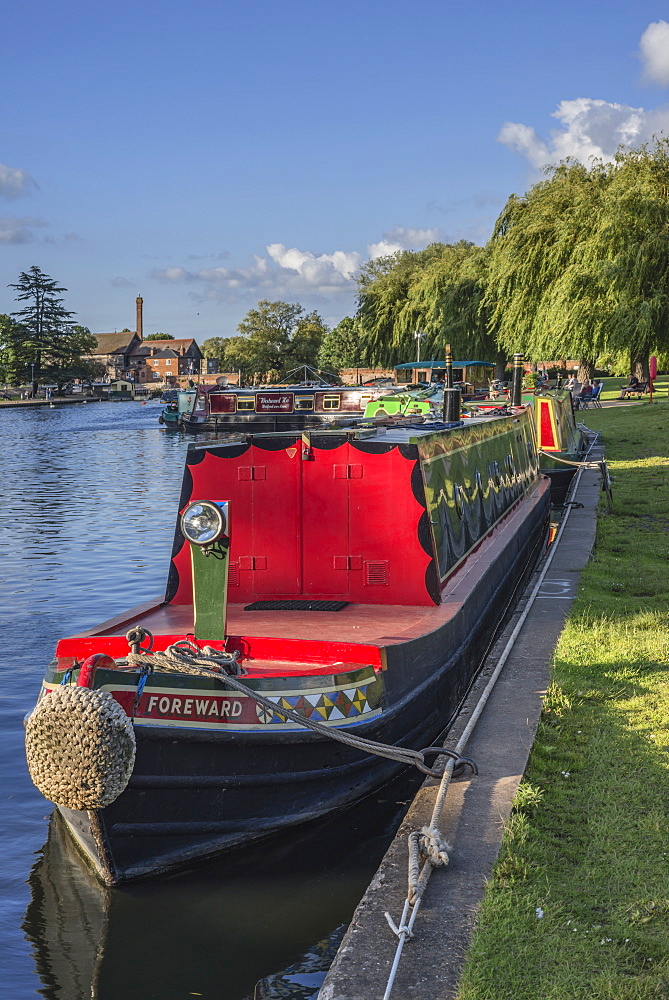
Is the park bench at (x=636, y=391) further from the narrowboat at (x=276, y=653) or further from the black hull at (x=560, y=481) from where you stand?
the narrowboat at (x=276, y=653)

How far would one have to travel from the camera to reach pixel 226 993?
4961mm

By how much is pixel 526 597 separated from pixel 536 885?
6597mm

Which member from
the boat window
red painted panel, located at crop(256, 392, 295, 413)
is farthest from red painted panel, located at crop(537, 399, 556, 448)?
red painted panel, located at crop(256, 392, 295, 413)

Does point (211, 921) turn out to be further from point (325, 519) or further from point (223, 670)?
point (325, 519)

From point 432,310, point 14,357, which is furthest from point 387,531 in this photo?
point 14,357

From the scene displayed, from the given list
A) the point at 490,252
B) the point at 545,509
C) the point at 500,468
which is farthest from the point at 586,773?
the point at 490,252

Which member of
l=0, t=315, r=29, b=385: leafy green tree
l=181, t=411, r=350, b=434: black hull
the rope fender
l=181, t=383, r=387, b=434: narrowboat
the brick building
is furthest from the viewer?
the brick building

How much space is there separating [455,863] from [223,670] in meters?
1.64

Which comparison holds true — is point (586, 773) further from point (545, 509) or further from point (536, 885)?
point (545, 509)

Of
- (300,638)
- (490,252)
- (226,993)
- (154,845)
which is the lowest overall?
(226,993)

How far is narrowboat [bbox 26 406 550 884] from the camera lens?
531 centimetres

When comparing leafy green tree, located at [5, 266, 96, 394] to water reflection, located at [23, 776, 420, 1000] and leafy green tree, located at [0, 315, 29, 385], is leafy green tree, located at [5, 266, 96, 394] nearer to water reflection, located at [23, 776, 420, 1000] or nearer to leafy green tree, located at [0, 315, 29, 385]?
leafy green tree, located at [0, 315, 29, 385]

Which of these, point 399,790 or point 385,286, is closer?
point 399,790

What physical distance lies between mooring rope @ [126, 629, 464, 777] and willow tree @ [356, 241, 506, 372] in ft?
137
